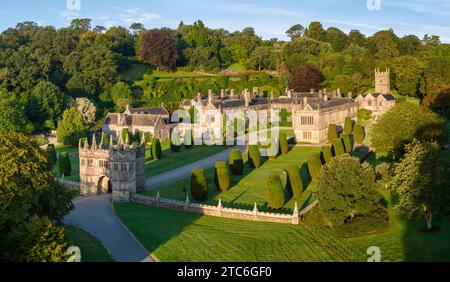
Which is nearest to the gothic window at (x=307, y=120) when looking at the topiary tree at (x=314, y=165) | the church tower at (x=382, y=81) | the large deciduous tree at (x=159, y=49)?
the topiary tree at (x=314, y=165)

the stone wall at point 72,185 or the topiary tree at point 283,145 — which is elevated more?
the topiary tree at point 283,145

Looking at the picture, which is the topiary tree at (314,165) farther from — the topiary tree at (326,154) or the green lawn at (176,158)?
the green lawn at (176,158)

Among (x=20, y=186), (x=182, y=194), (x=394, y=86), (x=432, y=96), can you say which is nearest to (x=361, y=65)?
(x=394, y=86)

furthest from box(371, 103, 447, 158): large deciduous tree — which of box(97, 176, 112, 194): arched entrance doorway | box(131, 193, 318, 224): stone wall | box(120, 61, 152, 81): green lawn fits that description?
box(120, 61, 152, 81): green lawn

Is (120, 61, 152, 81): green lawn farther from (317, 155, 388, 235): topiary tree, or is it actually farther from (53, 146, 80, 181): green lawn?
(317, 155, 388, 235): topiary tree

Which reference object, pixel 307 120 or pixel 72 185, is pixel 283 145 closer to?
pixel 307 120
